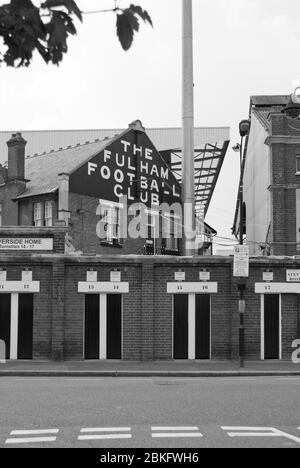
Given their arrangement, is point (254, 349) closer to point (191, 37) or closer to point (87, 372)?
point (87, 372)

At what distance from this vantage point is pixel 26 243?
25234 mm

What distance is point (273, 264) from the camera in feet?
79.3

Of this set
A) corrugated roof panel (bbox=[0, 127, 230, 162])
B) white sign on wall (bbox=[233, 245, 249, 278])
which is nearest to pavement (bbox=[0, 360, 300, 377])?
white sign on wall (bbox=[233, 245, 249, 278])

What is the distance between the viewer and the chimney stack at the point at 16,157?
131ft

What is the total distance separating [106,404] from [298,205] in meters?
26.1

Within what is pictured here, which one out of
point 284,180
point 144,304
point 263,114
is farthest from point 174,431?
point 263,114

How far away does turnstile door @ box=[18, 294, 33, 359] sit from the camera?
23812 millimetres

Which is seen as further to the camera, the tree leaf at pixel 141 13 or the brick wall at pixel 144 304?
the brick wall at pixel 144 304

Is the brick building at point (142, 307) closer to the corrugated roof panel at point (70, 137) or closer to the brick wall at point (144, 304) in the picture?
the brick wall at point (144, 304)

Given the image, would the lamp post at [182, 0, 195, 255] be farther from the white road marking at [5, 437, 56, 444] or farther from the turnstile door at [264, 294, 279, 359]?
the white road marking at [5, 437, 56, 444]

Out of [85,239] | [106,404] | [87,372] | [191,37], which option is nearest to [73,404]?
[106,404]

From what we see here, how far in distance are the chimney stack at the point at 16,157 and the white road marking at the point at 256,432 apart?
1250 inches

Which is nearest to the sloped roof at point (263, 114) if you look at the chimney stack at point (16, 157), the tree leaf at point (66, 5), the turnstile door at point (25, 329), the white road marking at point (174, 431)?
the chimney stack at point (16, 157)

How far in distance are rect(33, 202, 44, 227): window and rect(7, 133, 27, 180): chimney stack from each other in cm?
262
